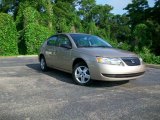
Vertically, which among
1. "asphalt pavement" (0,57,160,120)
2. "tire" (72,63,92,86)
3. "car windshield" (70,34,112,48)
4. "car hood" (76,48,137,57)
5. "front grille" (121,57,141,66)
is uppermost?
"car windshield" (70,34,112,48)

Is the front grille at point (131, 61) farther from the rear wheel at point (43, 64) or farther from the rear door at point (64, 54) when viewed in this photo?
the rear wheel at point (43, 64)

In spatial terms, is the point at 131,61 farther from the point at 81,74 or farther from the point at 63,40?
the point at 63,40

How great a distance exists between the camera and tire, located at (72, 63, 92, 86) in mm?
7434

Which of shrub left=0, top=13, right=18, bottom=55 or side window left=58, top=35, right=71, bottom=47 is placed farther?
shrub left=0, top=13, right=18, bottom=55

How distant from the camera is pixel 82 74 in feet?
24.7

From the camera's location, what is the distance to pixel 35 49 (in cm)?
1970

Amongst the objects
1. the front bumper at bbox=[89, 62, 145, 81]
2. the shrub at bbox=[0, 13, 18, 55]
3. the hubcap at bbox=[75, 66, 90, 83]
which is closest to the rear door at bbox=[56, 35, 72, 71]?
the hubcap at bbox=[75, 66, 90, 83]

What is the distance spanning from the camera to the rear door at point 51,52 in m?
9.05

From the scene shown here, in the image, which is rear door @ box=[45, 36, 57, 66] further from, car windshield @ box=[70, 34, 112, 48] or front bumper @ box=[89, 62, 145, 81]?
front bumper @ box=[89, 62, 145, 81]

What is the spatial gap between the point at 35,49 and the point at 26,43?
0.80m

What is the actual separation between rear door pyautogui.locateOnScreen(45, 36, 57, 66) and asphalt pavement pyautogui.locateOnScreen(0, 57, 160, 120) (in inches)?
33.5

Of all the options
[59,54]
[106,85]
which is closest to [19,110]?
[106,85]

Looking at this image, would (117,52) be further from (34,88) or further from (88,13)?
(88,13)

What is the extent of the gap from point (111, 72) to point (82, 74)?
979 millimetres
